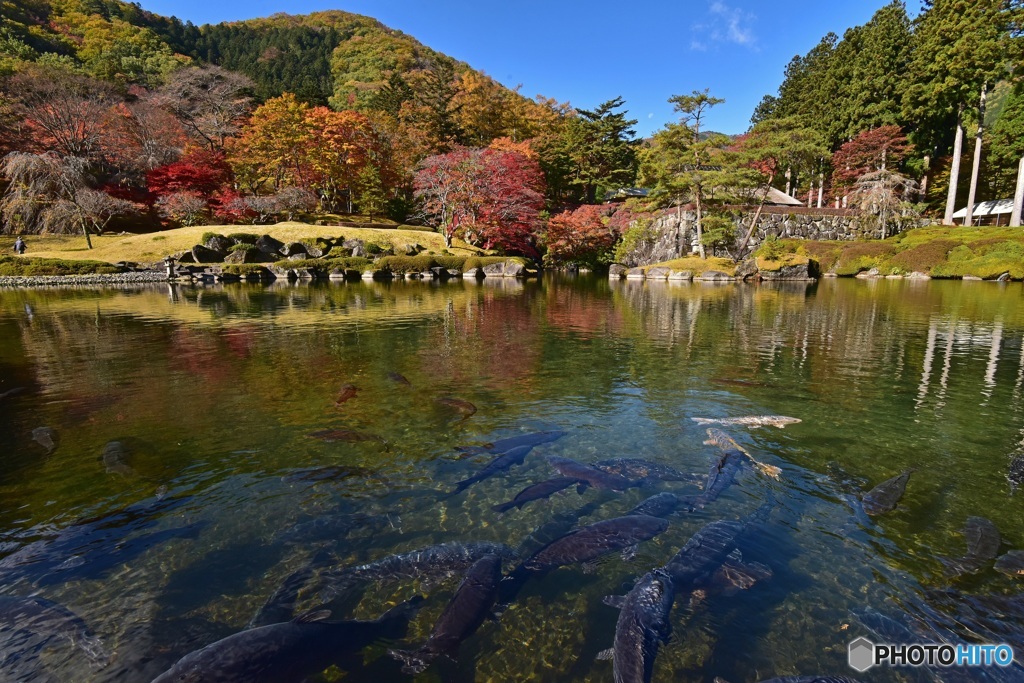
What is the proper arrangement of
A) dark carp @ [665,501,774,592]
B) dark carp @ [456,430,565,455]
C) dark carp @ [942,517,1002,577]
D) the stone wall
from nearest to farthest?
dark carp @ [665,501,774,592] → dark carp @ [942,517,1002,577] → dark carp @ [456,430,565,455] → the stone wall

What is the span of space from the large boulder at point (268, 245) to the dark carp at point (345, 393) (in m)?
33.3

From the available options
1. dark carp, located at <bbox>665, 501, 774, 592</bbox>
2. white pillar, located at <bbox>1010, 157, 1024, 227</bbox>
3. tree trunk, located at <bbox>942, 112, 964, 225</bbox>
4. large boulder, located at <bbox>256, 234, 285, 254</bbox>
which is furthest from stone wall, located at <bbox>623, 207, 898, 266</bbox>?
dark carp, located at <bbox>665, 501, 774, 592</bbox>

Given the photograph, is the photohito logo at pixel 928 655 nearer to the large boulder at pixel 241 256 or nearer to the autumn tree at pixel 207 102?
the large boulder at pixel 241 256

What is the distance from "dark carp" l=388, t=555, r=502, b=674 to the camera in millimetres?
3121

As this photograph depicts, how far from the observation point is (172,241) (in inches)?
1465

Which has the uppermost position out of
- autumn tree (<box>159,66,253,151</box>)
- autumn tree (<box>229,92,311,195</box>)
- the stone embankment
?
autumn tree (<box>159,66,253,151</box>)

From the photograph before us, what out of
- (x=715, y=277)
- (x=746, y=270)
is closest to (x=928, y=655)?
(x=715, y=277)

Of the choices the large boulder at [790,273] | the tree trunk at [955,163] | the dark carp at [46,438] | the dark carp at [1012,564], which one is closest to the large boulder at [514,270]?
the large boulder at [790,273]

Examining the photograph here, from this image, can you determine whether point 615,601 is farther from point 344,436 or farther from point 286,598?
point 344,436

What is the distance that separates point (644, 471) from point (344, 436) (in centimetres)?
403

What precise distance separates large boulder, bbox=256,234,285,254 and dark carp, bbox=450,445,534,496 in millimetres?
37421

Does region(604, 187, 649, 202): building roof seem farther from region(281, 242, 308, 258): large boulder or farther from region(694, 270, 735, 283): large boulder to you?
region(281, 242, 308, 258): large boulder

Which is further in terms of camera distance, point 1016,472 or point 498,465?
point 498,465

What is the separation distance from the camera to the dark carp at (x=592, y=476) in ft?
17.0
